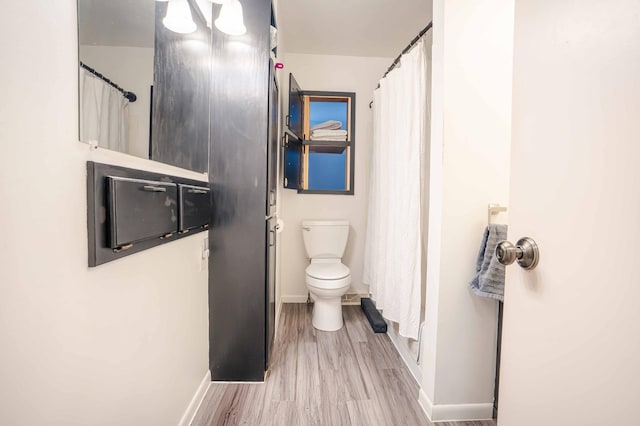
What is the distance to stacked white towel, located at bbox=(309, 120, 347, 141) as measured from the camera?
97.1 inches

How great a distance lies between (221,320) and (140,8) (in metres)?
1.35

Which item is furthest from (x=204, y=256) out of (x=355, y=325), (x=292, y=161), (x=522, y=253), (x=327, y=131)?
(x=327, y=131)

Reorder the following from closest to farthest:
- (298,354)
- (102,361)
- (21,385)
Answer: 1. (21,385)
2. (102,361)
3. (298,354)

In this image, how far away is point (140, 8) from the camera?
0.82 metres

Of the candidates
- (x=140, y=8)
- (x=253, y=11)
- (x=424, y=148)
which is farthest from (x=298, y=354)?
(x=253, y=11)

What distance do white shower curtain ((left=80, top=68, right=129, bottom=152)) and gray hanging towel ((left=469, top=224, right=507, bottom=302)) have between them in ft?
4.55

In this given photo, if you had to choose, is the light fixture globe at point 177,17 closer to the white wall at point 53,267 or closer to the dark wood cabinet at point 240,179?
the dark wood cabinet at point 240,179

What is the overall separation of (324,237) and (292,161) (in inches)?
28.6

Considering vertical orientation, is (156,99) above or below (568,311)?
above

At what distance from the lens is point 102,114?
2.14 feet

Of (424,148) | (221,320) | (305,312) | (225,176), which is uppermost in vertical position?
(424,148)

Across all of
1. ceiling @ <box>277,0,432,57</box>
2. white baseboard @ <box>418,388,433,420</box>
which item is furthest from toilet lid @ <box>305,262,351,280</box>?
ceiling @ <box>277,0,432,57</box>

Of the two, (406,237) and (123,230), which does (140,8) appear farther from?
(406,237)

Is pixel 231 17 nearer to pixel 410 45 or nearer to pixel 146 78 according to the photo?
pixel 146 78
